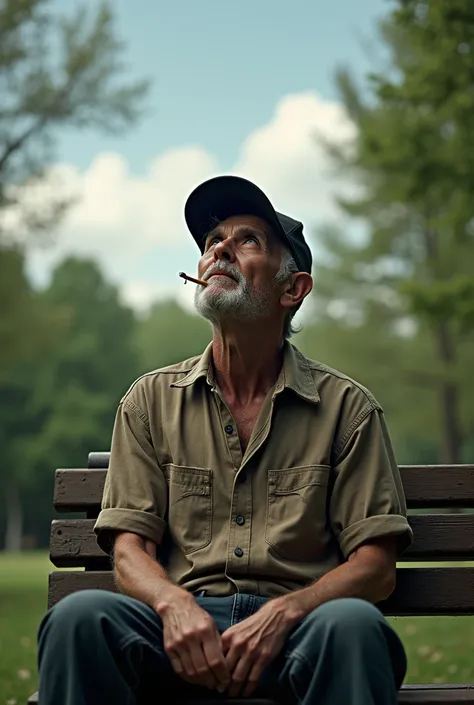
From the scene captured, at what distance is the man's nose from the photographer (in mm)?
3510

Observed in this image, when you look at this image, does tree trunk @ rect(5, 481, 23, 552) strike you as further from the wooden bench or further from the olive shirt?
the olive shirt

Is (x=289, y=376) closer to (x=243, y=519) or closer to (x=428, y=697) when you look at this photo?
(x=243, y=519)

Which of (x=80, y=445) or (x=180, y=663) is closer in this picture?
(x=180, y=663)

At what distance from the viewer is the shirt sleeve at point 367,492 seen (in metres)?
3.16

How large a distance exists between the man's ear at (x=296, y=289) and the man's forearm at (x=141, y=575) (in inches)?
37.6

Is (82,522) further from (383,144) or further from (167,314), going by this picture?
(167,314)

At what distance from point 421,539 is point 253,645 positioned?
0.88m

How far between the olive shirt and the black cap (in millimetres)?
478

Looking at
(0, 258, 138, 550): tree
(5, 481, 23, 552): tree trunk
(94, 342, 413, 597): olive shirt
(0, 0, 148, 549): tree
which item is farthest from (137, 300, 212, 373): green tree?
(94, 342, 413, 597): olive shirt

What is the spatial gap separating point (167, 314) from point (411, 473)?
51503mm

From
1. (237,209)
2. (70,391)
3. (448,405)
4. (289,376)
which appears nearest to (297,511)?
(289,376)

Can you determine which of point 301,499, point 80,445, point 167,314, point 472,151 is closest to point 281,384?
point 301,499

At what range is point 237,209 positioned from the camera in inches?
142

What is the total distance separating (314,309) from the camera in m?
24.2
